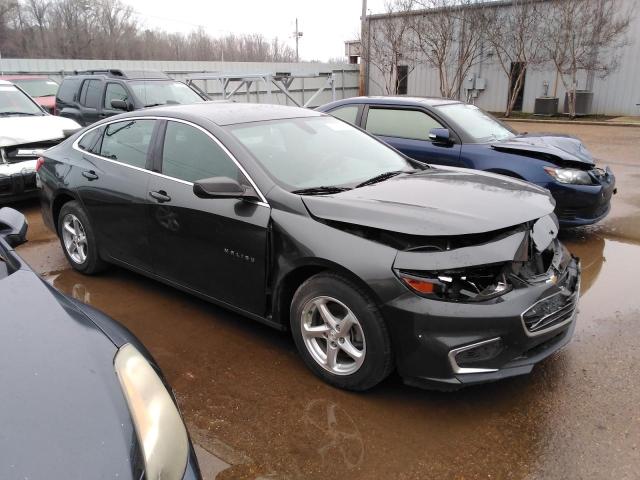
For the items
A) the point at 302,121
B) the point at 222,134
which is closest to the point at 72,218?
the point at 222,134

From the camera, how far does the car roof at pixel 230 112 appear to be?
3.87 m

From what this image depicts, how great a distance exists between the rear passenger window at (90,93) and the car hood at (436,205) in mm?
8853

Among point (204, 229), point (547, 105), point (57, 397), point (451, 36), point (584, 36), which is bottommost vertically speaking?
point (57, 397)

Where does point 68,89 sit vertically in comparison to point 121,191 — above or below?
above

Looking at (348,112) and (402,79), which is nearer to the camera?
(348,112)

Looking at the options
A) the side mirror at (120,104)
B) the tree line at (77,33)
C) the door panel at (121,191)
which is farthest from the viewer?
the tree line at (77,33)

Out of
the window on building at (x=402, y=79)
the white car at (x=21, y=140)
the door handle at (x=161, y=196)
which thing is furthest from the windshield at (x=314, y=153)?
the window on building at (x=402, y=79)

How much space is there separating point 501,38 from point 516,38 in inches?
29.1

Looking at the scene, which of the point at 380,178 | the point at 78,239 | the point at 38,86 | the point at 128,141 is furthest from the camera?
the point at 38,86

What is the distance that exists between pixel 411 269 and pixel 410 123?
4.22 metres

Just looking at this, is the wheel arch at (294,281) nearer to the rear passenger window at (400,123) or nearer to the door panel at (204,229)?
the door panel at (204,229)

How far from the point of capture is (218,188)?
3.19 meters

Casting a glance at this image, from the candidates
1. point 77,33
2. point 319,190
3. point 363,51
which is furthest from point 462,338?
point 77,33

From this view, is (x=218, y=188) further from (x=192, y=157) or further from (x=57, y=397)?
(x=57, y=397)
